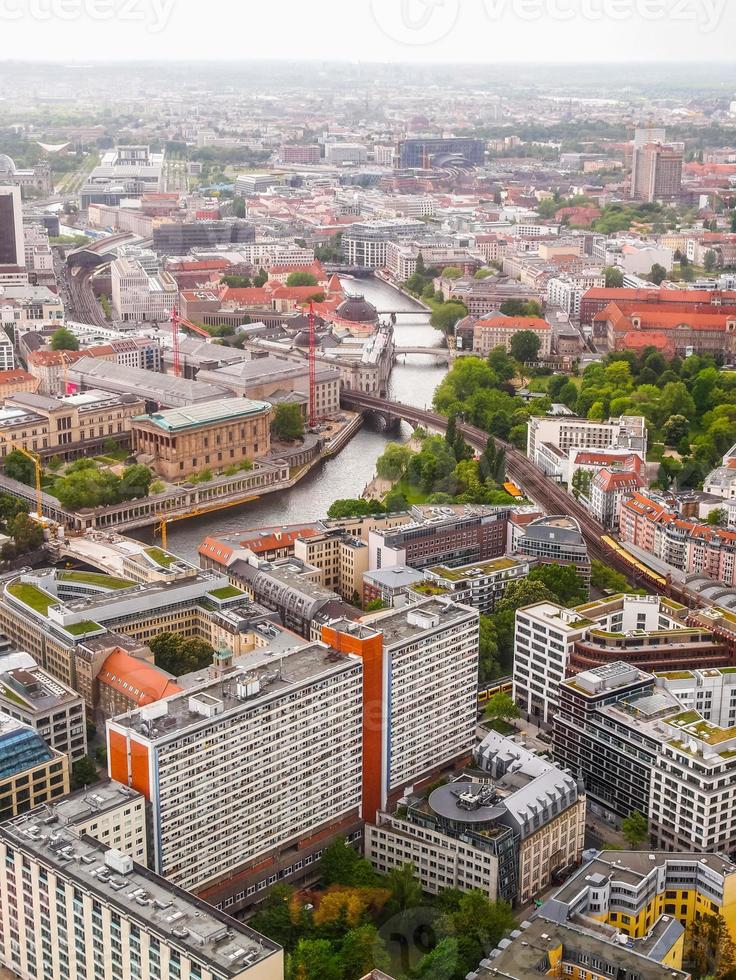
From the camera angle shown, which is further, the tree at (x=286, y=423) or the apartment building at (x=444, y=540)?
the tree at (x=286, y=423)

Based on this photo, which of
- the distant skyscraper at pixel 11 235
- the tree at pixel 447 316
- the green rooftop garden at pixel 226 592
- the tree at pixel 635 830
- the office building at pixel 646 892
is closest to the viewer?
the office building at pixel 646 892

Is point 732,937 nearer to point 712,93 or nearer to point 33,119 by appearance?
point 712,93

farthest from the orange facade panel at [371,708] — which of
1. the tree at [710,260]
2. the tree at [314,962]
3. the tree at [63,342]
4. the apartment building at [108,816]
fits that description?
the tree at [710,260]

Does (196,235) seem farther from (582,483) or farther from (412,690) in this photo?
(412,690)

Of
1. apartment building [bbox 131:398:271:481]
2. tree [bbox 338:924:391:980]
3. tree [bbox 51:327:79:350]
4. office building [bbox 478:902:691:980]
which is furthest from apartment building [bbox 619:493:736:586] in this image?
tree [bbox 51:327:79:350]

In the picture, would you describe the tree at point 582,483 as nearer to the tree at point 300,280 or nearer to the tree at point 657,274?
the tree at point 300,280

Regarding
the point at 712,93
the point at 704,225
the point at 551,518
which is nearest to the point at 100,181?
the point at 704,225
